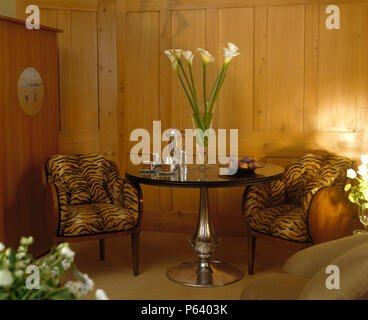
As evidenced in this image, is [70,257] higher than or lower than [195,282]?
higher

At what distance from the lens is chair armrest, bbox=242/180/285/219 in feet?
12.4

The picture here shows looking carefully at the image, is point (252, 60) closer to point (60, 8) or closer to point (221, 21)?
point (221, 21)

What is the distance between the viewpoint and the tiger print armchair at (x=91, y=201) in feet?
11.8

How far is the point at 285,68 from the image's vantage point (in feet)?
15.2

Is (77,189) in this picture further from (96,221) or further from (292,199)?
(292,199)

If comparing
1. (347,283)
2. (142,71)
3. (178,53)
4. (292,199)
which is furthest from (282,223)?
(142,71)

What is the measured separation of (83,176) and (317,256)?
237 cm

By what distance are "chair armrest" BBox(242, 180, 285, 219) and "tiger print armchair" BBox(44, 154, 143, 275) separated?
795mm

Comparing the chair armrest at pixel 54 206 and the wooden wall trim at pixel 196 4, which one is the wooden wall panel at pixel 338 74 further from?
the chair armrest at pixel 54 206

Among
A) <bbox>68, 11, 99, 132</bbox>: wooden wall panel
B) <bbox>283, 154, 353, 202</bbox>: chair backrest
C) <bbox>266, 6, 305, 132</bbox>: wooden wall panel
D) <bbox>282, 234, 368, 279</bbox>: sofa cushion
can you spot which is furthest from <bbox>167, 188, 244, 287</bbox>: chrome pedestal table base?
<bbox>68, 11, 99, 132</bbox>: wooden wall panel

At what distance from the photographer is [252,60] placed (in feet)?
15.4

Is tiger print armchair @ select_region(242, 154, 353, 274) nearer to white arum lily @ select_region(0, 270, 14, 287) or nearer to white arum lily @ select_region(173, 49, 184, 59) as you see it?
white arum lily @ select_region(173, 49, 184, 59)
